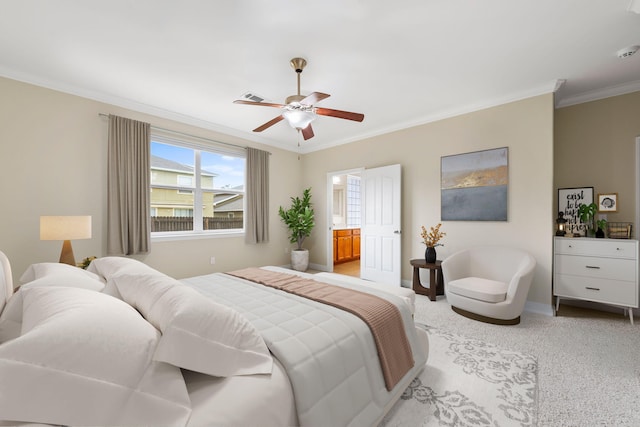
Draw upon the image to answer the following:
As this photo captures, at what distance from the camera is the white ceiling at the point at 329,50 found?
6.66 ft

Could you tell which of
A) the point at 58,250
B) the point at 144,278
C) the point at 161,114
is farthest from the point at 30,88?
the point at 144,278

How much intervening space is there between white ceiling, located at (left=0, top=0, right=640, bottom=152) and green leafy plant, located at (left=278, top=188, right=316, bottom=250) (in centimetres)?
238

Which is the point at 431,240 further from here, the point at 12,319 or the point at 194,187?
the point at 12,319

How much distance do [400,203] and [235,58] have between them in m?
3.14

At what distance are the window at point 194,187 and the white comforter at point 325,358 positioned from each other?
2.99 meters

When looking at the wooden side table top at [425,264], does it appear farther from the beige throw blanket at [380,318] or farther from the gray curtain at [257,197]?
the gray curtain at [257,197]

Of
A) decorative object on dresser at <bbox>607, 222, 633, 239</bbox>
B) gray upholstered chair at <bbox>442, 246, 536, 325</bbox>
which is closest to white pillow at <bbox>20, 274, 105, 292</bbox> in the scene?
gray upholstered chair at <bbox>442, 246, 536, 325</bbox>

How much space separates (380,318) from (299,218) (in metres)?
4.01

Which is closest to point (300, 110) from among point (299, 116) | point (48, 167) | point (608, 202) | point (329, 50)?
point (299, 116)

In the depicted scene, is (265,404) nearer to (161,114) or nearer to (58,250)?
(58,250)

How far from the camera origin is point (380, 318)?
5.31 feet

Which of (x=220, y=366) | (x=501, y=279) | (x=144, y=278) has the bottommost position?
(x=501, y=279)

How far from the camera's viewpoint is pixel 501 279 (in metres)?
3.31

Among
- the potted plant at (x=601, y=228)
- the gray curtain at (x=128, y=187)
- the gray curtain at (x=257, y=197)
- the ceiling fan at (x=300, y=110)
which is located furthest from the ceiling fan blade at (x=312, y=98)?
the potted plant at (x=601, y=228)
